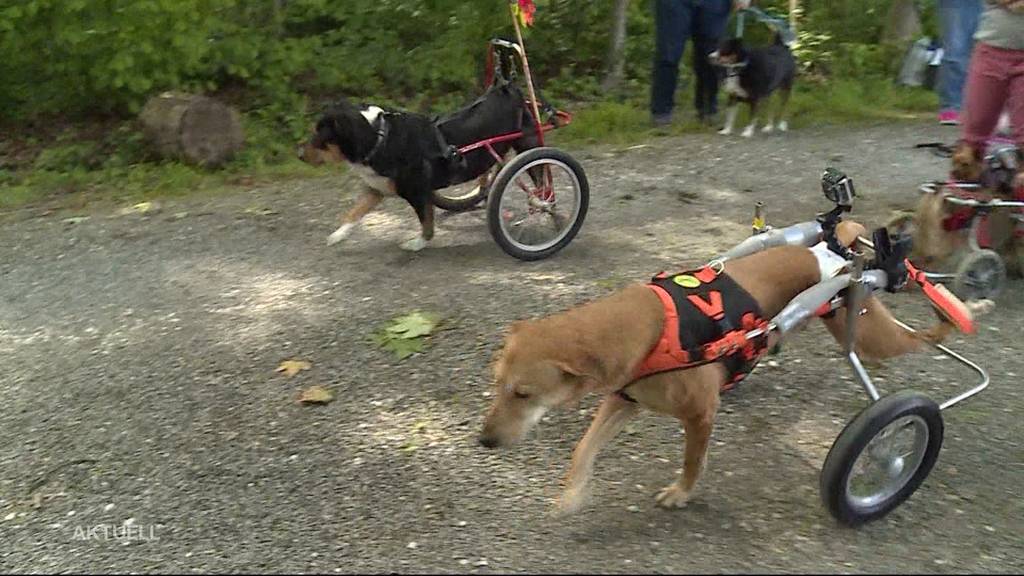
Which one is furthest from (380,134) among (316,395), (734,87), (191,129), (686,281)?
(734,87)

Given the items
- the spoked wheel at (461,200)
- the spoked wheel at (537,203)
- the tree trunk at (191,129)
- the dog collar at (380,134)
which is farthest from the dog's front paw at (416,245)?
the tree trunk at (191,129)

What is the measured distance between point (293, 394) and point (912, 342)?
2.55 metres

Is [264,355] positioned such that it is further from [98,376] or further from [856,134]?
[856,134]

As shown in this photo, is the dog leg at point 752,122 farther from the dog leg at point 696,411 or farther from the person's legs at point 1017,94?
the dog leg at point 696,411

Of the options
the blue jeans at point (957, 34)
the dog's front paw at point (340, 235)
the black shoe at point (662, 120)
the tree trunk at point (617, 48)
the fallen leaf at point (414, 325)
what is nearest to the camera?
the fallen leaf at point (414, 325)

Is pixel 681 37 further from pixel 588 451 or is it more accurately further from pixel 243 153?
pixel 588 451

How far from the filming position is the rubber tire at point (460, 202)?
6277 mm

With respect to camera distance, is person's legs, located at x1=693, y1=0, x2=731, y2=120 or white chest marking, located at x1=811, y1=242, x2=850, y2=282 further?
person's legs, located at x1=693, y1=0, x2=731, y2=120

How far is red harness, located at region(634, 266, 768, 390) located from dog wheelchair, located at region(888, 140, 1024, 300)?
193 cm

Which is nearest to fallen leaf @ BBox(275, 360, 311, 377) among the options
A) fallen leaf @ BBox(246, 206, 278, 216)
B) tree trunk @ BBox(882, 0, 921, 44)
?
fallen leaf @ BBox(246, 206, 278, 216)

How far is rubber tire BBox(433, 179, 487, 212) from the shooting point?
6277 mm

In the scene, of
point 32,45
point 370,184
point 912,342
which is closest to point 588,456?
point 912,342

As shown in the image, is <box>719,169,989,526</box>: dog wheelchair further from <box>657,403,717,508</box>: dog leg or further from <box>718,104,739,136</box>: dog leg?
<box>718,104,739,136</box>: dog leg

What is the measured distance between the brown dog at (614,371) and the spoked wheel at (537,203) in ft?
7.26
